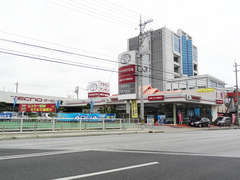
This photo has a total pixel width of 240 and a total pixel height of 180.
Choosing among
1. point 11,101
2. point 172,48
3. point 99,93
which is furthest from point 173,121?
point 172,48

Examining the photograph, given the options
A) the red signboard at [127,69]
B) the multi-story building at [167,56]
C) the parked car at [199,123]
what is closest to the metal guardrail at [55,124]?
the parked car at [199,123]

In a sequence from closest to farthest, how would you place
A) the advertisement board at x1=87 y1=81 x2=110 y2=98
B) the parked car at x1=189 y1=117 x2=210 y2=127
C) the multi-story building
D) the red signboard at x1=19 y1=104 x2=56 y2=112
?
1. the parked car at x1=189 y1=117 x2=210 y2=127
2. the red signboard at x1=19 y1=104 x2=56 y2=112
3. the advertisement board at x1=87 y1=81 x2=110 y2=98
4. the multi-story building

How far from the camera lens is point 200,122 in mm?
32500

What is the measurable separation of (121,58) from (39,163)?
7191cm

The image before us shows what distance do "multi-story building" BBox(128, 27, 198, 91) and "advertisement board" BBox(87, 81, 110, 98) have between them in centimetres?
1765

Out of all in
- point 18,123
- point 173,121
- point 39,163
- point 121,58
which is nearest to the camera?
point 39,163

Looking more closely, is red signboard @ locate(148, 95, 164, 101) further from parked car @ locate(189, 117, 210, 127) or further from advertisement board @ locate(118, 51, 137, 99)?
advertisement board @ locate(118, 51, 137, 99)

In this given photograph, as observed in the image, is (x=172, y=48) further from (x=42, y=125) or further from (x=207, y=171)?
(x=207, y=171)

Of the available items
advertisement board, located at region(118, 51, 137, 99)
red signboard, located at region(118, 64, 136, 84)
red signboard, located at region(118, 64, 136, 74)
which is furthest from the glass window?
red signboard, located at region(118, 64, 136, 84)

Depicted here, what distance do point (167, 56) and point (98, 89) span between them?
35.3 m

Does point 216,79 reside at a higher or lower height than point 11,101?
higher

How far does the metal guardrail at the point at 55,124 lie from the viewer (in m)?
15.4

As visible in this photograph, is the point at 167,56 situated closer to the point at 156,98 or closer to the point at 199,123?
the point at 156,98

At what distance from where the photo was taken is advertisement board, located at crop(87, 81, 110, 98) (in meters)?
92.9
